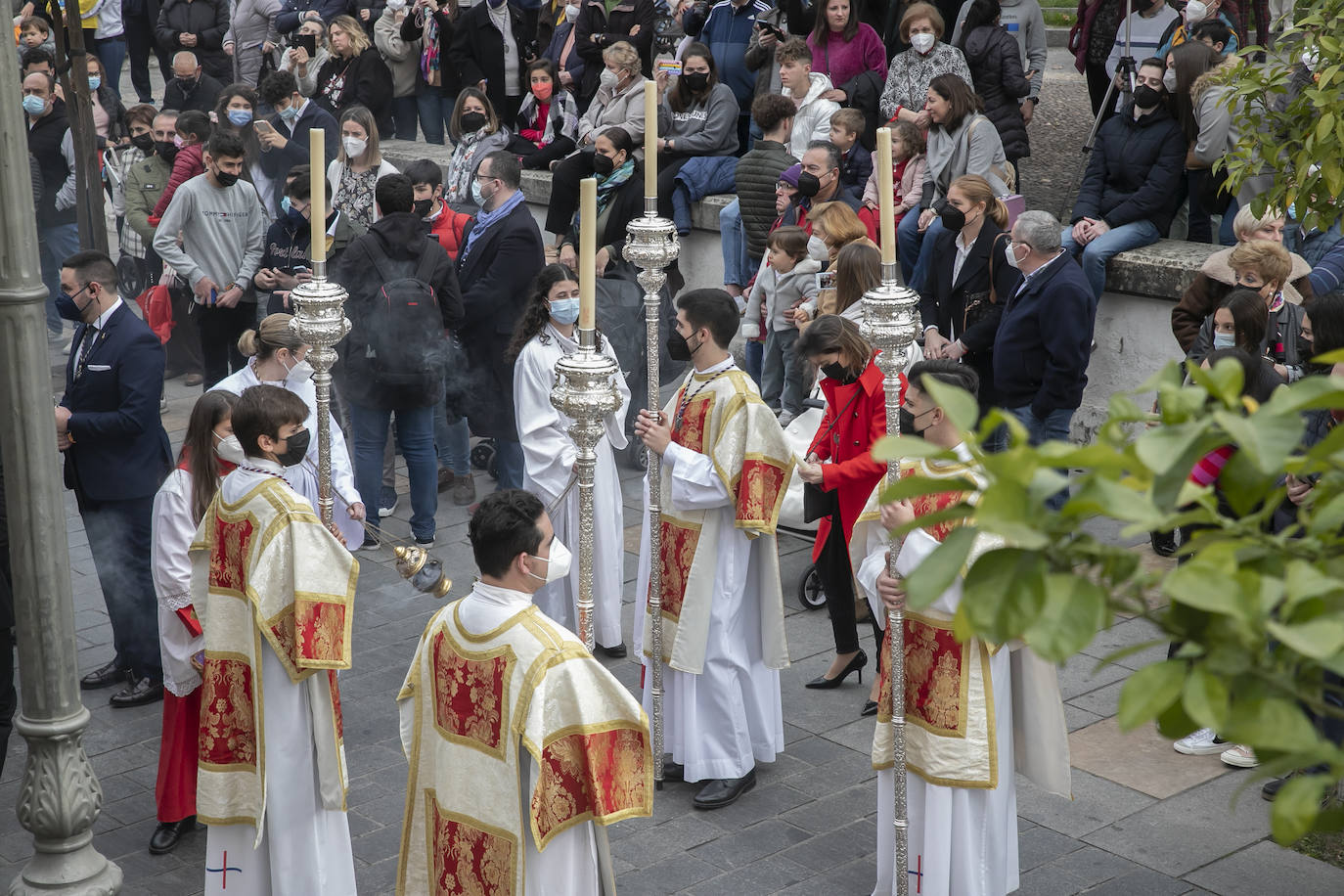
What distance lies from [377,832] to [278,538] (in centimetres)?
143

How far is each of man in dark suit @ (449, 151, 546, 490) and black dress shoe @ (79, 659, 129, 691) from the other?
101 inches

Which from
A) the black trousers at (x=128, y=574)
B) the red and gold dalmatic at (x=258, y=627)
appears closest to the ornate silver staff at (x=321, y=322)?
the red and gold dalmatic at (x=258, y=627)

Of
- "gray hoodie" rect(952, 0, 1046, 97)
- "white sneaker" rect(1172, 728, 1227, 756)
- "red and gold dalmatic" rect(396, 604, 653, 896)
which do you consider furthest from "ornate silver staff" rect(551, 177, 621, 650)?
"gray hoodie" rect(952, 0, 1046, 97)

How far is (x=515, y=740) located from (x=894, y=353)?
159cm

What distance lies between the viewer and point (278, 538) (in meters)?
4.81

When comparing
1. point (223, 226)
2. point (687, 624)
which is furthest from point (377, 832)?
point (223, 226)

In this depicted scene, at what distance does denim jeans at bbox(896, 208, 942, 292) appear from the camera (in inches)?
349

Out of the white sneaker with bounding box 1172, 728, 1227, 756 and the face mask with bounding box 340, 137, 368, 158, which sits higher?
the face mask with bounding box 340, 137, 368, 158

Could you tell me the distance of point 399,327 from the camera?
27.7 feet

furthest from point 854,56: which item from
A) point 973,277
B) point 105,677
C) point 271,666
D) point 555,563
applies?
point 555,563

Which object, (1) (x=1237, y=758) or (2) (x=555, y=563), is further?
(1) (x=1237, y=758)

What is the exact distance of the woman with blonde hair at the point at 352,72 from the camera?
43.5 feet

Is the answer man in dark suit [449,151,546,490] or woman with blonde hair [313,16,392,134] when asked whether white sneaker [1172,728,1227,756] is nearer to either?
man in dark suit [449,151,546,490]

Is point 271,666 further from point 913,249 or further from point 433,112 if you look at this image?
point 433,112
